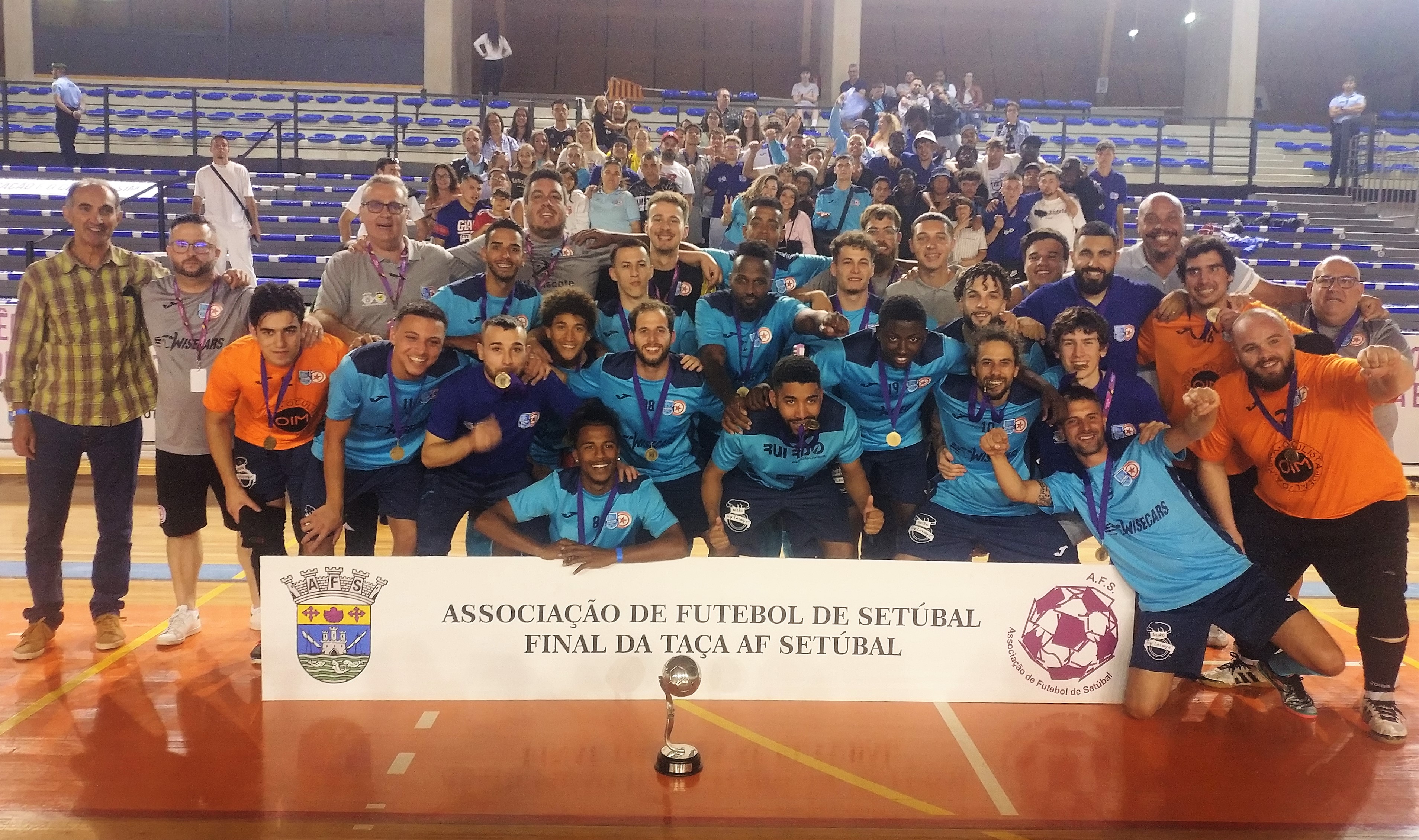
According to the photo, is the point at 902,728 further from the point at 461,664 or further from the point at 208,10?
the point at 208,10

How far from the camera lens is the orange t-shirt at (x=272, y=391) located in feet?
16.1

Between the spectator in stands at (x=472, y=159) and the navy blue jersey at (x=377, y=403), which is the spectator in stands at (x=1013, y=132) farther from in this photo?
the navy blue jersey at (x=377, y=403)

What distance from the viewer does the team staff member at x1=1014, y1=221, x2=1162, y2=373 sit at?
5.11 meters

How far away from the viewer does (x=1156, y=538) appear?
15.0ft

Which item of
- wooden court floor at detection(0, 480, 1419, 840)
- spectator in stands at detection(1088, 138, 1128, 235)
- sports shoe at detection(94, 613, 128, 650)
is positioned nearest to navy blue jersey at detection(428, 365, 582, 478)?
wooden court floor at detection(0, 480, 1419, 840)

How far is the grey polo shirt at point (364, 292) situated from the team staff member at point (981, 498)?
9.06 ft

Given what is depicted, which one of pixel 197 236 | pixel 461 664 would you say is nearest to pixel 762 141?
pixel 197 236

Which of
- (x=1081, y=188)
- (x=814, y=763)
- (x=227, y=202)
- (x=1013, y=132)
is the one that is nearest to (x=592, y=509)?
(x=814, y=763)

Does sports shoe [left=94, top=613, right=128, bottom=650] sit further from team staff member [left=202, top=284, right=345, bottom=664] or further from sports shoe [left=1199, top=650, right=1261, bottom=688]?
sports shoe [left=1199, top=650, right=1261, bottom=688]

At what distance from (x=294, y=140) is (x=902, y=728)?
15.4 metres

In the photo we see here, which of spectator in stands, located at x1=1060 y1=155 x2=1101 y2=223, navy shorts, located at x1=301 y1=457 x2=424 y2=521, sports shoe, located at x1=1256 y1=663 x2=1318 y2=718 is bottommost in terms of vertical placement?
sports shoe, located at x1=1256 y1=663 x2=1318 y2=718

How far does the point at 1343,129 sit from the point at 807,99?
912 centimetres

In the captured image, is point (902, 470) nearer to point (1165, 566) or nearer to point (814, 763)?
point (1165, 566)

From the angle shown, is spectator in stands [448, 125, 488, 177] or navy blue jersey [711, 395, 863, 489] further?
spectator in stands [448, 125, 488, 177]
